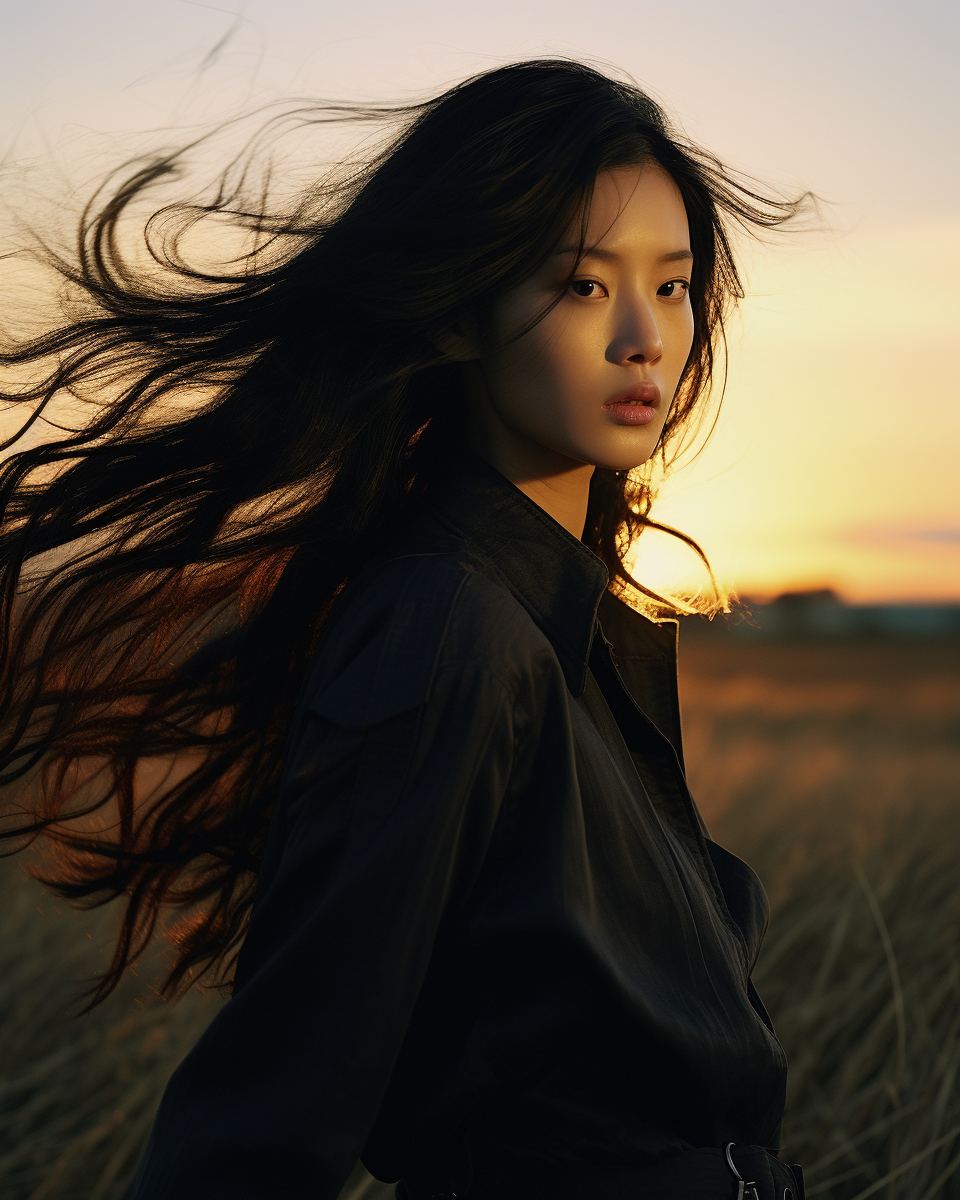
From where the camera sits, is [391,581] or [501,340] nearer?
[391,581]

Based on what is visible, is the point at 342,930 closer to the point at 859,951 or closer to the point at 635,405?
the point at 635,405

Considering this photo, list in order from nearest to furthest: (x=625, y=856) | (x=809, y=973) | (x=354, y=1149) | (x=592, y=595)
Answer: (x=354, y=1149)
(x=625, y=856)
(x=592, y=595)
(x=809, y=973)

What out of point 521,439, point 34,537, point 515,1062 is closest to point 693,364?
point 521,439

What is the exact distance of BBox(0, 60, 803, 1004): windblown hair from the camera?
1552 mm

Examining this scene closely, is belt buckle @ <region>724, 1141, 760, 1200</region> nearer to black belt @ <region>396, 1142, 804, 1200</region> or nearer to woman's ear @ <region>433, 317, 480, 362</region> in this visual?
black belt @ <region>396, 1142, 804, 1200</region>

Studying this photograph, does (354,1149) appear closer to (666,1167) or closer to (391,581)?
(666,1167)

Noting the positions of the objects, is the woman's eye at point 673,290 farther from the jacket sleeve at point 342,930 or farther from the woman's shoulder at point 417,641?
the jacket sleeve at point 342,930

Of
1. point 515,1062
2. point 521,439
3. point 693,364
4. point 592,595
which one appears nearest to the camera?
point 515,1062

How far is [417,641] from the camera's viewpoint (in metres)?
1.21

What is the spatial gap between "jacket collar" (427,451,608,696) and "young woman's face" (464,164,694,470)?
0.32 feet

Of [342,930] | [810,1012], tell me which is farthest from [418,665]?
[810,1012]

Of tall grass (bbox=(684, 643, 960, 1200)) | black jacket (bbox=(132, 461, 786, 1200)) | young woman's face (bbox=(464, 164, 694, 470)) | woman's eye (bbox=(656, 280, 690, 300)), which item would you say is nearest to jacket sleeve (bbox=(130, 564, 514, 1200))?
black jacket (bbox=(132, 461, 786, 1200))

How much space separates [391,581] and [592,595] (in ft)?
0.91

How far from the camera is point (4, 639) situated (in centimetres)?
177
